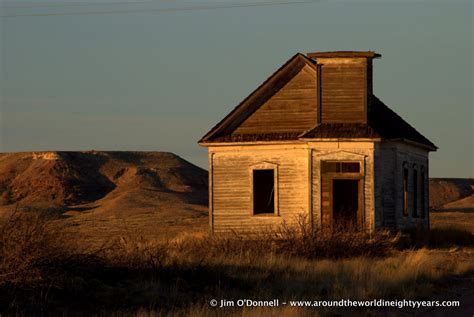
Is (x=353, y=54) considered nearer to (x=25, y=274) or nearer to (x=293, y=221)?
(x=293, y=221)

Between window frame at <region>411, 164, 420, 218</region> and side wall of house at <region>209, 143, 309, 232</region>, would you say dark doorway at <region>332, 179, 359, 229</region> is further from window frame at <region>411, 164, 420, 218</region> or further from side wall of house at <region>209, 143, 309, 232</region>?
window frame at <region>411, 164, 420, 218</region>

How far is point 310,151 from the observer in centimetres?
2831

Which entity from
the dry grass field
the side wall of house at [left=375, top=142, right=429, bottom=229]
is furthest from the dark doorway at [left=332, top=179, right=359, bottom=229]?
the dry grass field

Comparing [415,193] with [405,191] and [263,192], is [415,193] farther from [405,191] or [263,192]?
[263,192]

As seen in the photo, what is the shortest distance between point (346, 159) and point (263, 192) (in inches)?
129

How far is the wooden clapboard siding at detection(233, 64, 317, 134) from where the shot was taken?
29.5 meters

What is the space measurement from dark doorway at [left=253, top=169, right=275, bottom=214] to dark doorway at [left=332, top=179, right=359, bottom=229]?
1886 millimetres

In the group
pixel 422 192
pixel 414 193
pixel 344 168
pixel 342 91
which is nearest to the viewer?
pixel 344 168

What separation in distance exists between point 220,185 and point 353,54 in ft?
18.0

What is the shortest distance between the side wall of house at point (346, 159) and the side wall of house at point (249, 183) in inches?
29.4

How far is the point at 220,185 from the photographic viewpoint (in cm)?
3012

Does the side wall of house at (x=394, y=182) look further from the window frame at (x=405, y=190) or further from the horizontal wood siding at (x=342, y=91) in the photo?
the horizontal wood siding at (x=342, y=91)

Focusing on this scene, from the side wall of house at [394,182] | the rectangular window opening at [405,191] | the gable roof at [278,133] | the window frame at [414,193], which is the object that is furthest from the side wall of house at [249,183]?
the window frame at [414,193]

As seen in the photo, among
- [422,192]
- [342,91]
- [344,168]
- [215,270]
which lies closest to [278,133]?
[342,91]
